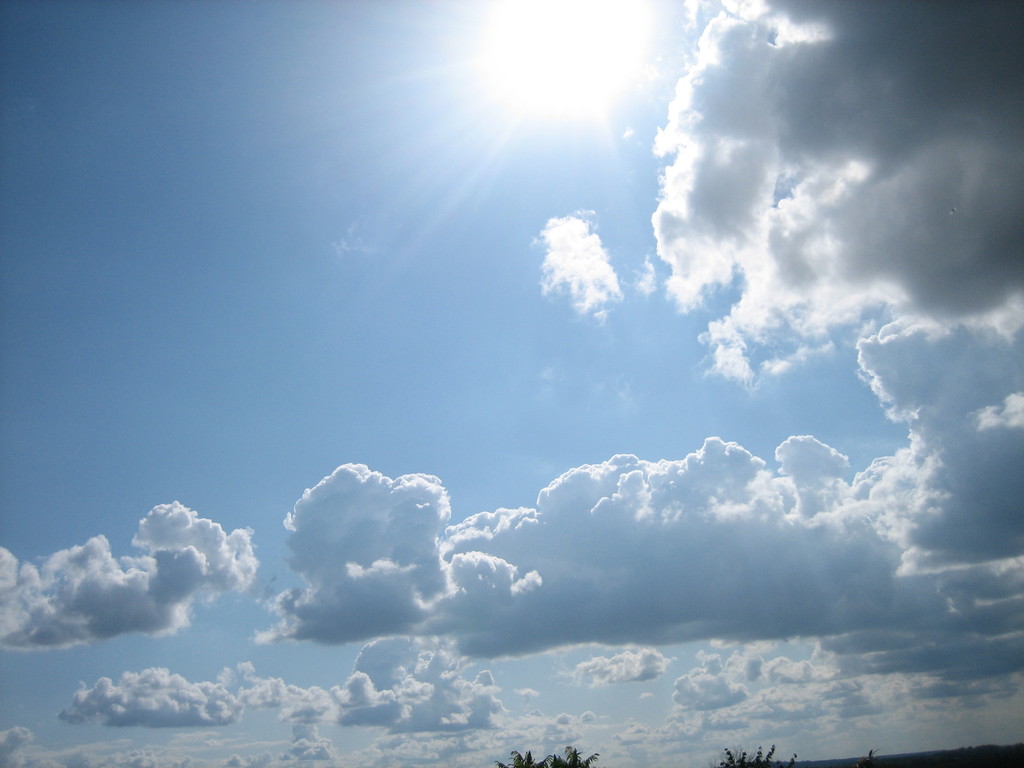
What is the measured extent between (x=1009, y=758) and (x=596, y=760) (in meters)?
37.3

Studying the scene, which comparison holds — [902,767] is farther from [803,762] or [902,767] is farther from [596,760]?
[596,760]

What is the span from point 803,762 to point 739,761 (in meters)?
16.8

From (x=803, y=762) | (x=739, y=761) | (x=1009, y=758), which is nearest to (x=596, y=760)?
(x=739, y=761)

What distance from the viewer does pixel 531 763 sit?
59.4m

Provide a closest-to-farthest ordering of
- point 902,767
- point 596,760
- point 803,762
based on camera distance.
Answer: point 596,760 → point 902,767 → point 803,762

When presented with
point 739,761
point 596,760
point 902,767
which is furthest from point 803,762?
point 596,760

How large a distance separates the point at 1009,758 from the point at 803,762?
18.3 metres

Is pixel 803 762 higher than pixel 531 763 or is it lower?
lower

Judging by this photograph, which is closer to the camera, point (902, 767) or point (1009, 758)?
point (1009, 758)

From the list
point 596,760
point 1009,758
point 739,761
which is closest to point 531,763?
point 596,760

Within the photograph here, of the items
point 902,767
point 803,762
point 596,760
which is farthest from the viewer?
point 803,762

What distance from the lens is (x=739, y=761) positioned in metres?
60.7

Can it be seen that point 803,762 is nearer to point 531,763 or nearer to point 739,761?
point 739,761

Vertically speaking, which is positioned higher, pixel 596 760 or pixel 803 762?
pixel 596 760
